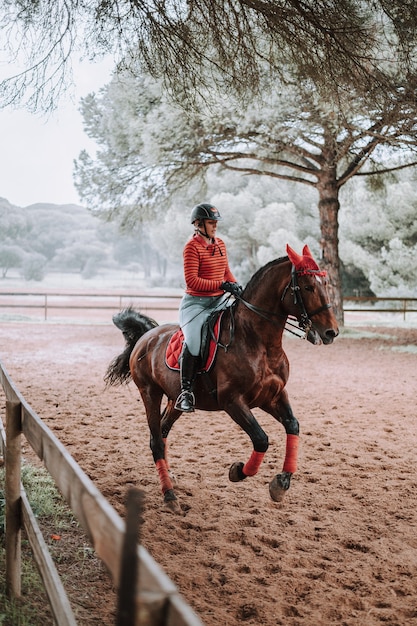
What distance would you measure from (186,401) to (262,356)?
2.33ft

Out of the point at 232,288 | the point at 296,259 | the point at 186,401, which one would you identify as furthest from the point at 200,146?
the point at 186,401

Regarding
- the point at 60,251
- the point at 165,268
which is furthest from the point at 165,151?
the point at 165,268

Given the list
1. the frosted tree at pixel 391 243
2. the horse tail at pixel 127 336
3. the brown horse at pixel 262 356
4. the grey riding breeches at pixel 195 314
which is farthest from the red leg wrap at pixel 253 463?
the frosted tree at pixel 391 243

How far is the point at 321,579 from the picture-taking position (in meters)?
3.10

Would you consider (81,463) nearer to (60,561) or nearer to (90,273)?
(60,561)

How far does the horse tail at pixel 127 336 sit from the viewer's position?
210 inches

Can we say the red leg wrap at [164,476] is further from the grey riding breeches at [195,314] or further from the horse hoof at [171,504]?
the grey riding breeches at [195,314]

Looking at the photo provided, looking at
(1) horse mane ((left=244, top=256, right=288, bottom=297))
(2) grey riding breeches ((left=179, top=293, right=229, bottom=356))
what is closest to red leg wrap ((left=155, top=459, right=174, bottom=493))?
(2) grey riding breeches ((left=179, top=293, right=229, bottom=356))

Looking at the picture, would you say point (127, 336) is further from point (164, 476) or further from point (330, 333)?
point (330, 333)

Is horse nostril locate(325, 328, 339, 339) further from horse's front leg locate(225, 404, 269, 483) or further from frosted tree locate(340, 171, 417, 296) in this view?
frosted tree locate(340, 171, 417, 296)

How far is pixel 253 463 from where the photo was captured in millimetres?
3932

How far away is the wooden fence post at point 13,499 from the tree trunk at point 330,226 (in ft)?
49.6

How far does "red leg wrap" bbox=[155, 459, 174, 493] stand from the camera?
4.30 m

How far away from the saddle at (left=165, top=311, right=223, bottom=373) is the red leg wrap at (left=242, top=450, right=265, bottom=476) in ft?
2.52
